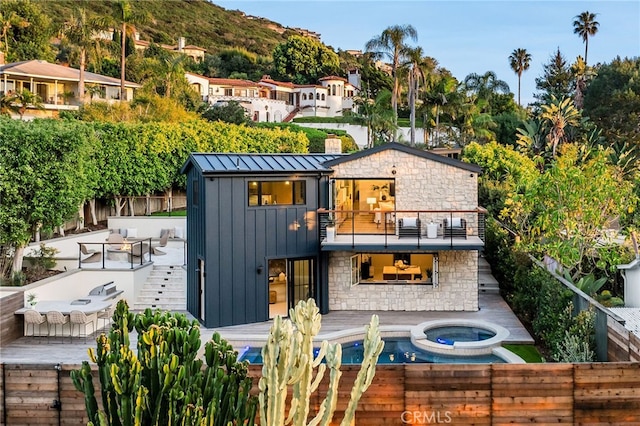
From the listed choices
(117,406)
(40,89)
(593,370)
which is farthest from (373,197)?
(40,89)

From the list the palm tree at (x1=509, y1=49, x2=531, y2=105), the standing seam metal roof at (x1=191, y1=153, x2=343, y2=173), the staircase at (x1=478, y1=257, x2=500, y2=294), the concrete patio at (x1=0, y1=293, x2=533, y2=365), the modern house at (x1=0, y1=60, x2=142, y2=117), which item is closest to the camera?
the concrete patio at (x1=0, y1=293, x2=533, y2=365)

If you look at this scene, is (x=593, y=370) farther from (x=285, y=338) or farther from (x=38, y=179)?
(x=38, y=179)

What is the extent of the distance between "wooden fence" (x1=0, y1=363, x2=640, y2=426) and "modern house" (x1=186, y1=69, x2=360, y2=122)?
6386 cm

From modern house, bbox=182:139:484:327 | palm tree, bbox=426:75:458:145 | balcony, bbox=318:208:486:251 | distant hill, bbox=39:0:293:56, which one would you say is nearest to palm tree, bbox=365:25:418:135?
palm tree, bbox=426:75:458:145

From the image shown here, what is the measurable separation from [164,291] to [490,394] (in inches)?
534

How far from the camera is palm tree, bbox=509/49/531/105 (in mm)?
88125

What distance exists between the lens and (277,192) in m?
20.0

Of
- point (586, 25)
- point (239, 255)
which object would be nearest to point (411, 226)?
point (239, 255)

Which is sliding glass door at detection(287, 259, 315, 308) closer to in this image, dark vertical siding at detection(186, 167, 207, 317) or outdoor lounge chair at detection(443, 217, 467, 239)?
dark vertical siding at detection(186, 167, 207, 317)

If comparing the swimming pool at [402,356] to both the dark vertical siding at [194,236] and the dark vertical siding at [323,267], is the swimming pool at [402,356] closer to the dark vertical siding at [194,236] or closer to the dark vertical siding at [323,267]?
the dark vertical siding at [323,267]

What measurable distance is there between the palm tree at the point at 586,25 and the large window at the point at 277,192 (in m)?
66.3

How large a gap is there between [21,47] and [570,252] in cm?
6078

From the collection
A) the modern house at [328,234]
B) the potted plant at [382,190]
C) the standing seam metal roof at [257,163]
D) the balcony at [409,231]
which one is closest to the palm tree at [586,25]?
the potted plant at [382,190]

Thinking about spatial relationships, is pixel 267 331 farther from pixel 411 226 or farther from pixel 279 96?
pixel 279 96
